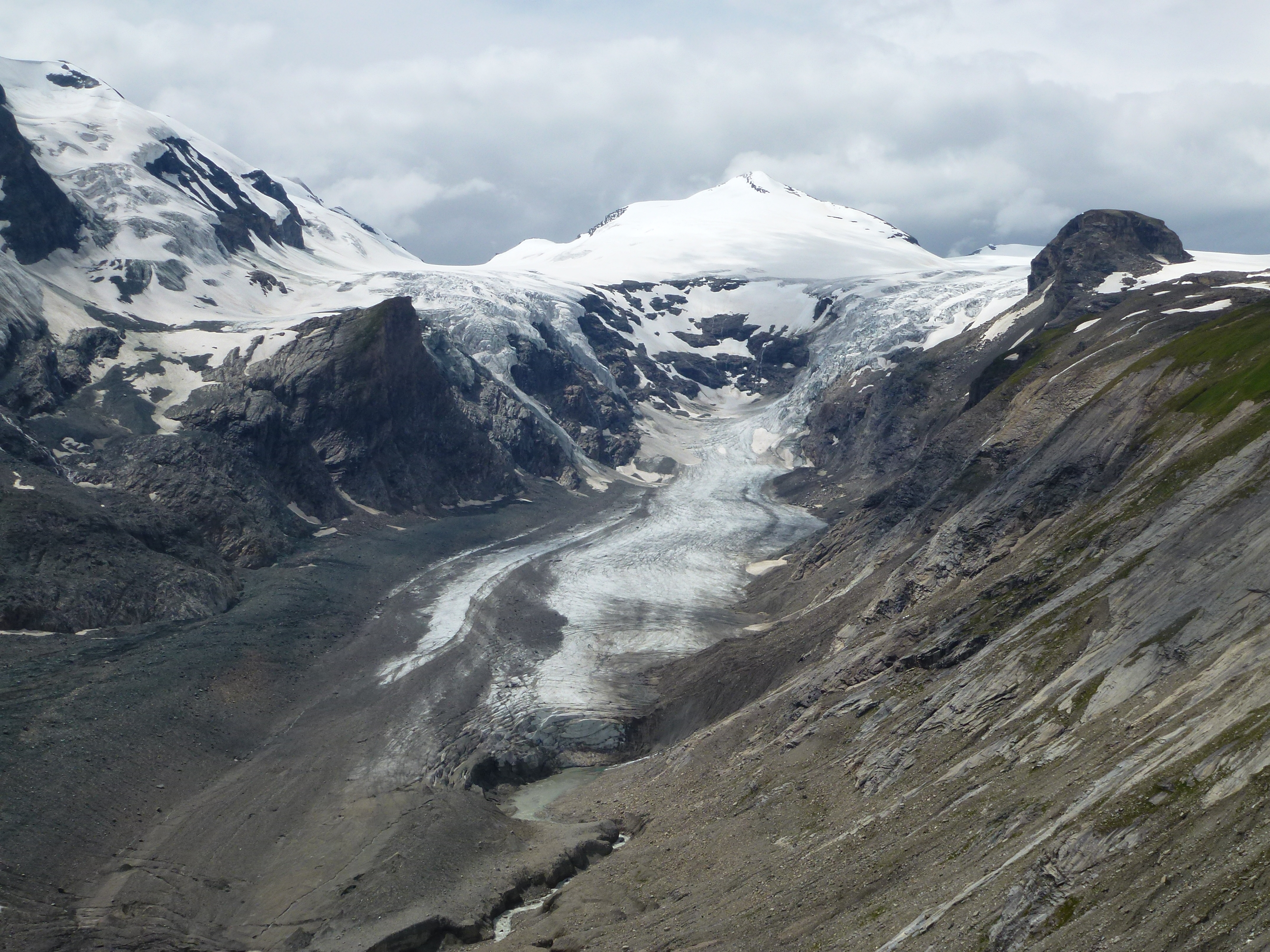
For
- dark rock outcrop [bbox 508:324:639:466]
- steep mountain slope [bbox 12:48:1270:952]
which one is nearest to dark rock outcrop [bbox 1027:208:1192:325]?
steep mountain slope [bbox 12:48:1270:952]

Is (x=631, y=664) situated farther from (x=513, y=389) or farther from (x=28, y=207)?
(x=28, y=207)

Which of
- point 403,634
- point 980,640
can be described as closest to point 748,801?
point 980,640

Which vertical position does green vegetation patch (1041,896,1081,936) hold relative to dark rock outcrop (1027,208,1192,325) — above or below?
below

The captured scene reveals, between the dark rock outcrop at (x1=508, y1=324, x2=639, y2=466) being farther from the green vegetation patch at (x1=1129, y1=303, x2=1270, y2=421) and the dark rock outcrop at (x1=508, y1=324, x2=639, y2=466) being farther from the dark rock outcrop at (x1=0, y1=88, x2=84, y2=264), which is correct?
the green vegetation patch at (x1=1129, y1=303, x2=1270, y2=421)

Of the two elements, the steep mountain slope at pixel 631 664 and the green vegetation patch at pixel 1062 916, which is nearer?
the green vegetation patch at pixel 1062 916

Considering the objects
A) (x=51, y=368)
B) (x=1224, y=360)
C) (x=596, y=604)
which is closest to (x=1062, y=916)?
(x=1224, y=360)

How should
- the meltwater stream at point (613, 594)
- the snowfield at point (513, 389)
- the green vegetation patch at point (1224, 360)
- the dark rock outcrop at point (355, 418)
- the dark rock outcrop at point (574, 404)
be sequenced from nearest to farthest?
the green vegetation patch at point (1224, 360) → the meltwater stream at point (613, 594) → the snowfield at point (513, 389) → the dark rock outcrop at point (355, 418) → the dark rock outcrop at point (574, 404)

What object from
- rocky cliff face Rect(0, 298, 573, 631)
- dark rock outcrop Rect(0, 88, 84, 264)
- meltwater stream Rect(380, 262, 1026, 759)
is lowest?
meltwater stream Rect(380, 262, 1026, 759)

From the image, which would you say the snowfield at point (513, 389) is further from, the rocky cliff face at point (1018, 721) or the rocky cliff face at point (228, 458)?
the rocky cliff face at point (1018, 721)

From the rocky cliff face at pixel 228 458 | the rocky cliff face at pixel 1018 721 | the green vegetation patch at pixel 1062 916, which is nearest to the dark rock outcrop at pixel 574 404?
the rocky cliff face at pixel 228 458
